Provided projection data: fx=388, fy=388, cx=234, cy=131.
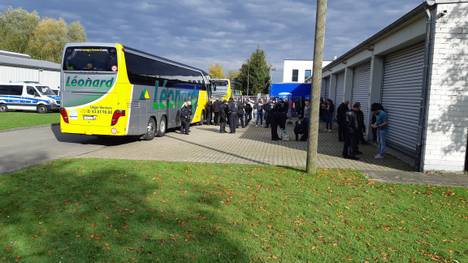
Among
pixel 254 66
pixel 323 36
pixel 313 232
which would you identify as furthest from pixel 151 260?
pixel 254 66

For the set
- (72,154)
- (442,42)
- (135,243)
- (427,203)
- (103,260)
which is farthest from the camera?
(72,154)

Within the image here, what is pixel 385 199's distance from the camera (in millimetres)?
6910

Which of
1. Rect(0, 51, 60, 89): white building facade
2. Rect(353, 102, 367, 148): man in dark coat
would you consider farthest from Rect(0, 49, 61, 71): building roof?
Rect(353, 102, 367, 148): man in dark coat

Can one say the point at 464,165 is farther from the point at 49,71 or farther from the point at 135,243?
the point at 49,71

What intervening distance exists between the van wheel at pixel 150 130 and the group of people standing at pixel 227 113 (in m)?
4.68

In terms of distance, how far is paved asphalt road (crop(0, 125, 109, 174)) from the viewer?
33.0ft

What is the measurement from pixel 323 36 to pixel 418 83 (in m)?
4.77

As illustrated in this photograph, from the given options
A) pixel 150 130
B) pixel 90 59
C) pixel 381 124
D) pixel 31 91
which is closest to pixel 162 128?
pixel 150 130

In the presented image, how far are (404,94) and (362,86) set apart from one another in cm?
629

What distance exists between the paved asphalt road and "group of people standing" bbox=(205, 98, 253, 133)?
688cm

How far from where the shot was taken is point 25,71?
39.2m

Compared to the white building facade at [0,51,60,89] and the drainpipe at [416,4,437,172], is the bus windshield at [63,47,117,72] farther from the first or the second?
the white building facade at [0,51,60,89]

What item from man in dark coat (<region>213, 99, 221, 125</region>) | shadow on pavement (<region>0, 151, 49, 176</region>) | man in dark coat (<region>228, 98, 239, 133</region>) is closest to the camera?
shadow on pavement (<region>0, 151, 49, 176</region>)

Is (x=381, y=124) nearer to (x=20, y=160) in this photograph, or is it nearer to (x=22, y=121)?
(x=20, y=160)
